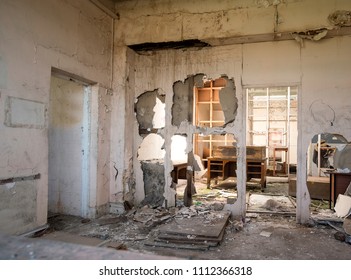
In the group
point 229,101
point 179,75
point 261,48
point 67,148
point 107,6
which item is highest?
point 107,6

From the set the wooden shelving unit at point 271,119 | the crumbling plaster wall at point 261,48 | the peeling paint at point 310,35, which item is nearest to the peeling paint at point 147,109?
the crumbling plaster wall at point 261,48

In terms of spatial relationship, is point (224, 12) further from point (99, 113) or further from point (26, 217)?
point (26, 217)

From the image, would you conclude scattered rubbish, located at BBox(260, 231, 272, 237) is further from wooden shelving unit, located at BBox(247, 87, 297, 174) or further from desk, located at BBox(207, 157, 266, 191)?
wooden shelving unit, located at BBox(247, 87, 297, 174)

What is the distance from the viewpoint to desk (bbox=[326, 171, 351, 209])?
593 centimetres

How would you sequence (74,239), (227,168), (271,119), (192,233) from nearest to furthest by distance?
(74,239), (192,233), (227,168), (271,119)

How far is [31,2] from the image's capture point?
3838mm

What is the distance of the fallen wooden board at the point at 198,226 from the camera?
4.12 meters

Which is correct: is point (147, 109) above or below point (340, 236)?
above

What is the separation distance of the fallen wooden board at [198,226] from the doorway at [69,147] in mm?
1756

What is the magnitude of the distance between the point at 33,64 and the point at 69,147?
6.00ft

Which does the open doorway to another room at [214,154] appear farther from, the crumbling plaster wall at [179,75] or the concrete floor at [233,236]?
the concrete floor at [233,236]

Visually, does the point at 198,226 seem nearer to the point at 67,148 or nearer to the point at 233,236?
the point at 233,236

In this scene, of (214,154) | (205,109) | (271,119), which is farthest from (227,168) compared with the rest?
(271,119)

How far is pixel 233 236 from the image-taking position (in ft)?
14.4
